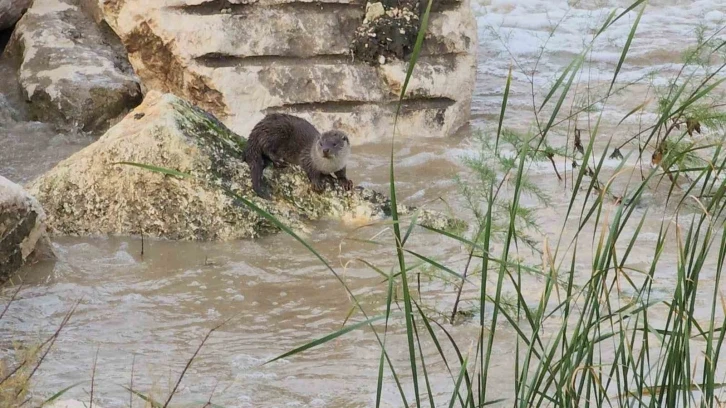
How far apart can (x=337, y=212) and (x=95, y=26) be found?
3.71 metres

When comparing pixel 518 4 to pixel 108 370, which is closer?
pixel 108 370

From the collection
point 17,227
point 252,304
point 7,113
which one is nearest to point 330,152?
point 252,304

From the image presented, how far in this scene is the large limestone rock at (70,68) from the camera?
A: 701cm

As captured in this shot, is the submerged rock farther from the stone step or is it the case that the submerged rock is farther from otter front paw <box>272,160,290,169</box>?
otter front paw <box>272,160,290,169</box>

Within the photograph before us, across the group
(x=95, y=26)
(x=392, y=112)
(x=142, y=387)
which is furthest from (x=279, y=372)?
(x=95, y=26)

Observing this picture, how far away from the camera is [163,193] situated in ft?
15.9

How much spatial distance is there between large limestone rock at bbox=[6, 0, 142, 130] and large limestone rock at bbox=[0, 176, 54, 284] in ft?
9.05

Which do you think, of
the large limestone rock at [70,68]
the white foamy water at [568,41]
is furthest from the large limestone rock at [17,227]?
the white foamy water at [568,41]

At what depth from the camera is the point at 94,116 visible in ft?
23.0

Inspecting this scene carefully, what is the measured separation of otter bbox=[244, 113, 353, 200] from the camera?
503 cm

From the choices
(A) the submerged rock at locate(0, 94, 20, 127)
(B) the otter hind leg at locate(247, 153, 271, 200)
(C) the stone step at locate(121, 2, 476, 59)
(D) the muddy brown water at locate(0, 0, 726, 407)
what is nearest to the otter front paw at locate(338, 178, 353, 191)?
(D) the muddy brown water at locate(0, 0, 726, 407)

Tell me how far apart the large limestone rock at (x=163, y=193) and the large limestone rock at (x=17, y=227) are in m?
0.52

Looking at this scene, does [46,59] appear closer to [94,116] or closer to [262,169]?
[94,116]

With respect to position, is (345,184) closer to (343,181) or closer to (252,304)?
(343,181)
